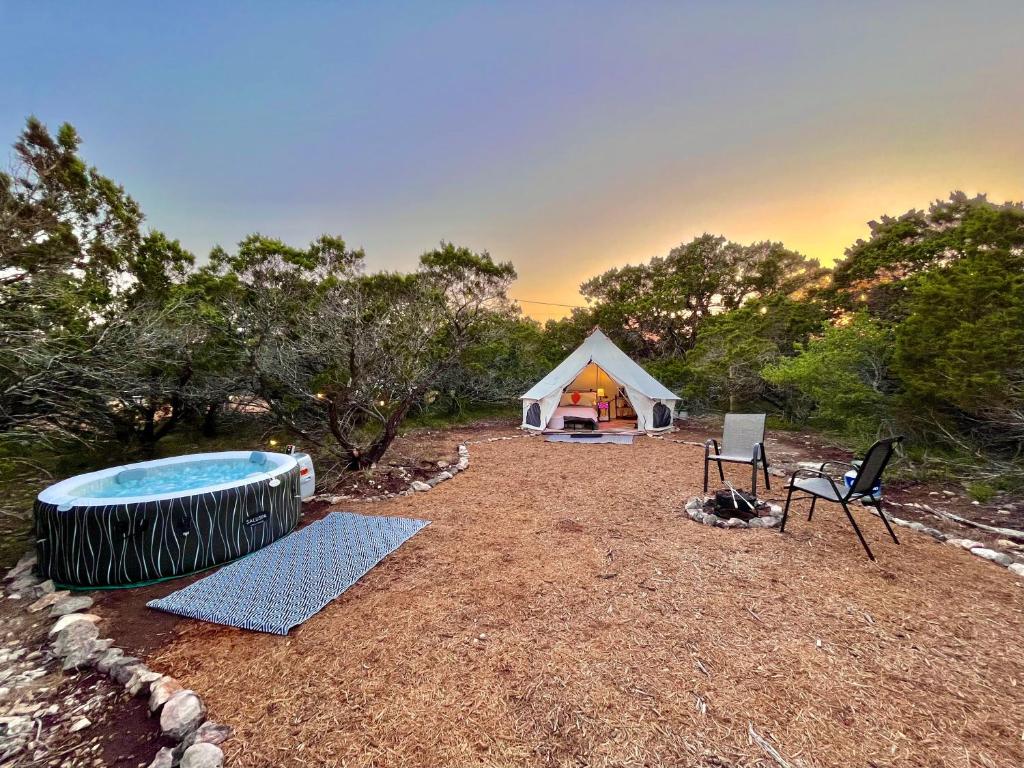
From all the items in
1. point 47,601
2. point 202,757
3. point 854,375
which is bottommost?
point 47,601

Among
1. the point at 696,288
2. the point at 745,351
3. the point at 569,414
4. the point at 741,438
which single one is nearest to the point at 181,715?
the point at 741,438

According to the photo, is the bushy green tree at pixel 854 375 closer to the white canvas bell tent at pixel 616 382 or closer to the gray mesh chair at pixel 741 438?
the gray mesh chair at pixel 741 438

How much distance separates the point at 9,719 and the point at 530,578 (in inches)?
99.0

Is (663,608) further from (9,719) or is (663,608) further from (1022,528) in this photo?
(1022,528)

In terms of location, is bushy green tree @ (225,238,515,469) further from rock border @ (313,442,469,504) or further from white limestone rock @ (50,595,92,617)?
white limestone rock @ (50,595,92,617)

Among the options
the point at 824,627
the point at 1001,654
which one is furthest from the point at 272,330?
the point at 1001,654

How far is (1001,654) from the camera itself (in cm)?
184

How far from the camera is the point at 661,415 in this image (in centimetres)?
904

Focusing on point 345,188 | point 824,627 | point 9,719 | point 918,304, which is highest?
point 345,188

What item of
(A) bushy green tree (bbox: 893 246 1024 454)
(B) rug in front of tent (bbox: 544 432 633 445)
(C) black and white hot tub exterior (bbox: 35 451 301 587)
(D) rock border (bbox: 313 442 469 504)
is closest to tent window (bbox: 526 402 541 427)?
(B) rug in front of tent (bbox: 544 432 633 445)

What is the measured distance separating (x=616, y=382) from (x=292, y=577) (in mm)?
8098

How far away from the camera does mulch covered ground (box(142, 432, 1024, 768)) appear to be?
1.43 metres

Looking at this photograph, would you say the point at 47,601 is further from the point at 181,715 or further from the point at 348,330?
the point at 348,330

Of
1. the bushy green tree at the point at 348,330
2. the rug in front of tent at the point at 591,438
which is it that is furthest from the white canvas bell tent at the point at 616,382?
the bushy green tree at the point at 348,330
